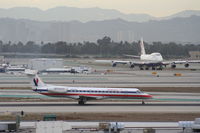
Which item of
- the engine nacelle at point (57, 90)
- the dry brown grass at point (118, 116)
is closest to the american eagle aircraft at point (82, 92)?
the engine nacelle at point (57, 90)

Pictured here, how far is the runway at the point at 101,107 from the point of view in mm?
60812

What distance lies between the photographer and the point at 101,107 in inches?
2534

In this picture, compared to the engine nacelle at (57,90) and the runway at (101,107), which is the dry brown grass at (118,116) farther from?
the engine nacelle at (57,90)

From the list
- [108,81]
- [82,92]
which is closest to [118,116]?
[82,92]

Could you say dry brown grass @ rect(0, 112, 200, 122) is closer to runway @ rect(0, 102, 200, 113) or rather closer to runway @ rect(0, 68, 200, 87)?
runway @ rect(0, 102, 200, 113)

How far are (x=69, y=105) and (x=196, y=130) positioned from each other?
25.5 meters

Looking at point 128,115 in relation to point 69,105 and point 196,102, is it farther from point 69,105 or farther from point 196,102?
point 196,102

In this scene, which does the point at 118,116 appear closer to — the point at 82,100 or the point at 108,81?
the point at 82,100

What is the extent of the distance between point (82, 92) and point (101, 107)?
427cm

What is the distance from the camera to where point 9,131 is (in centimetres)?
4416

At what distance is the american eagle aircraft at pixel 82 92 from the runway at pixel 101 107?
0.99 metres

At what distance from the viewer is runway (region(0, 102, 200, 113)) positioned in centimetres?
6081

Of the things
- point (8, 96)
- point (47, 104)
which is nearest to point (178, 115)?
point (47, 104)

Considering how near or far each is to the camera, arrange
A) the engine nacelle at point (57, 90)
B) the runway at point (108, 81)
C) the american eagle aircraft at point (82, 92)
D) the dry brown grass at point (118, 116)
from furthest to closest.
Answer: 1. the runway at point (108, 81)
2. the american eagle aircraft at point (82, 92)
3. the engine nacelle at point (57, 90)
4. the dry brown grass at point (118, 116)
